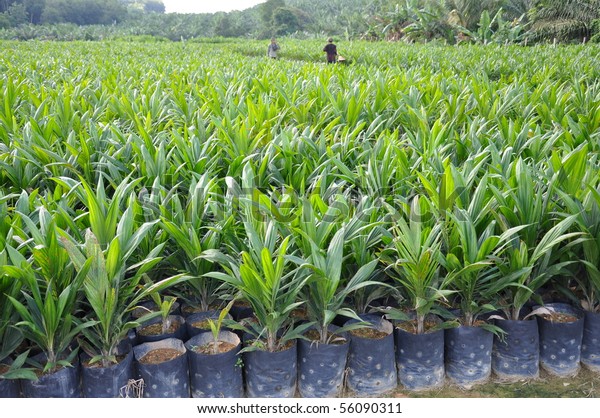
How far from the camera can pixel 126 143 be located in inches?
123

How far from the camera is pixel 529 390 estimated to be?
2.07 m

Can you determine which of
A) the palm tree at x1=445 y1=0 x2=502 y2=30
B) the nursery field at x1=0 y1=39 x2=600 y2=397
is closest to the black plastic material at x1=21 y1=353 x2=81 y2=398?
the nursery field at x1=0 y1=39 x2=600 y2=397

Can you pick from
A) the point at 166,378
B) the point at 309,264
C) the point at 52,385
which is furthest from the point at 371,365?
the point at 52,385

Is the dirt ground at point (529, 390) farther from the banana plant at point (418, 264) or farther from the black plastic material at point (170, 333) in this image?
the black plastic material at point (170, 333)

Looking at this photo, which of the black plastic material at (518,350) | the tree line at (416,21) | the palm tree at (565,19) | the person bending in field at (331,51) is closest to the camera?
the black plastic material at (518,350)

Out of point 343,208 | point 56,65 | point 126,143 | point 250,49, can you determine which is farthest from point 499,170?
point 250,49

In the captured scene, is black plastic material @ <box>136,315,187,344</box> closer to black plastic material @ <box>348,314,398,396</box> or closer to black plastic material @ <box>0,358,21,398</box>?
black plastic material @ <box>0,358,21,398</box>

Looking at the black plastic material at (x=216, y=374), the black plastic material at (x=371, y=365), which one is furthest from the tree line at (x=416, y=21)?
the black plastic material at (x=216, y=374)

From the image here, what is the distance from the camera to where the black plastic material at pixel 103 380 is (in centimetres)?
184

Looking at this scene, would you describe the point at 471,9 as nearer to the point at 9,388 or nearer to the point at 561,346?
the point at 561,346

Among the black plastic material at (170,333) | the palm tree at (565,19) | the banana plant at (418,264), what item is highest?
the palm tree at (565,19)

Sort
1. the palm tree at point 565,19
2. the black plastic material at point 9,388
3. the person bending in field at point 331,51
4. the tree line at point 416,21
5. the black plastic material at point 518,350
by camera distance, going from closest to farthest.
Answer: the black plastic material at point 9,388, the black plastic material at point 518,350, the person bending in field at point 331,51, the palm tree at point 565,19, the tree line at point 416,21

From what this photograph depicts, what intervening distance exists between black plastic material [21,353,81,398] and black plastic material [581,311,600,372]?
1.92 m

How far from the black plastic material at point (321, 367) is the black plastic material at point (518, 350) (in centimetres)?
63
